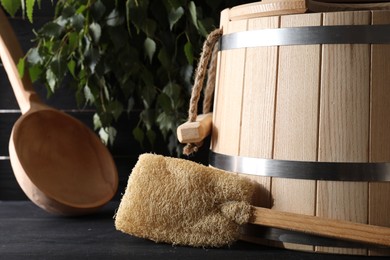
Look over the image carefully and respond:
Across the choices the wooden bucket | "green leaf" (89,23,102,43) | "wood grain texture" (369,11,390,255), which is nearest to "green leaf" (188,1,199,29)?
"green leaf" (89,23,102,43)

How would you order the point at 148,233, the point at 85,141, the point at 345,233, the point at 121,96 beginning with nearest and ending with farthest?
1. the point at 345,233
2. the point at 148,233
3. the point at 85,141
4. the point at 121,96

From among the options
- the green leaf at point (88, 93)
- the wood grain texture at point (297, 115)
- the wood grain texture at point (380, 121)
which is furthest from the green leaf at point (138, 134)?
the wood grain texture at point (380, 121)

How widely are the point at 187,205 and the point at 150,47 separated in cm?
57

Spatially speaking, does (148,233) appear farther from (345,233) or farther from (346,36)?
(346,36)

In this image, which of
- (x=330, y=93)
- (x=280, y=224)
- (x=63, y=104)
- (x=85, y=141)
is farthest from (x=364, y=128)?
(x=63, y=104)

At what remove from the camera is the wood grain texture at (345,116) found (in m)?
1.05

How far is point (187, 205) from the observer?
1101mm

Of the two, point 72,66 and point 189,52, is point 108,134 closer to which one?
point 72,66

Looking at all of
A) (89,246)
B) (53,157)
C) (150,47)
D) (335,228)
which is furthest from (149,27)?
(335,228)

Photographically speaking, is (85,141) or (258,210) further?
(85,141)

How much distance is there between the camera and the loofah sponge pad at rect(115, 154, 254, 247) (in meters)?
1.10

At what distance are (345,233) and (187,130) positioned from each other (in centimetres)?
34

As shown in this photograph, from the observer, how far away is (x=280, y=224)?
106 cm

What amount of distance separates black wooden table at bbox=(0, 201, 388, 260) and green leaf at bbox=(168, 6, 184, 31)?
49 centimetres
